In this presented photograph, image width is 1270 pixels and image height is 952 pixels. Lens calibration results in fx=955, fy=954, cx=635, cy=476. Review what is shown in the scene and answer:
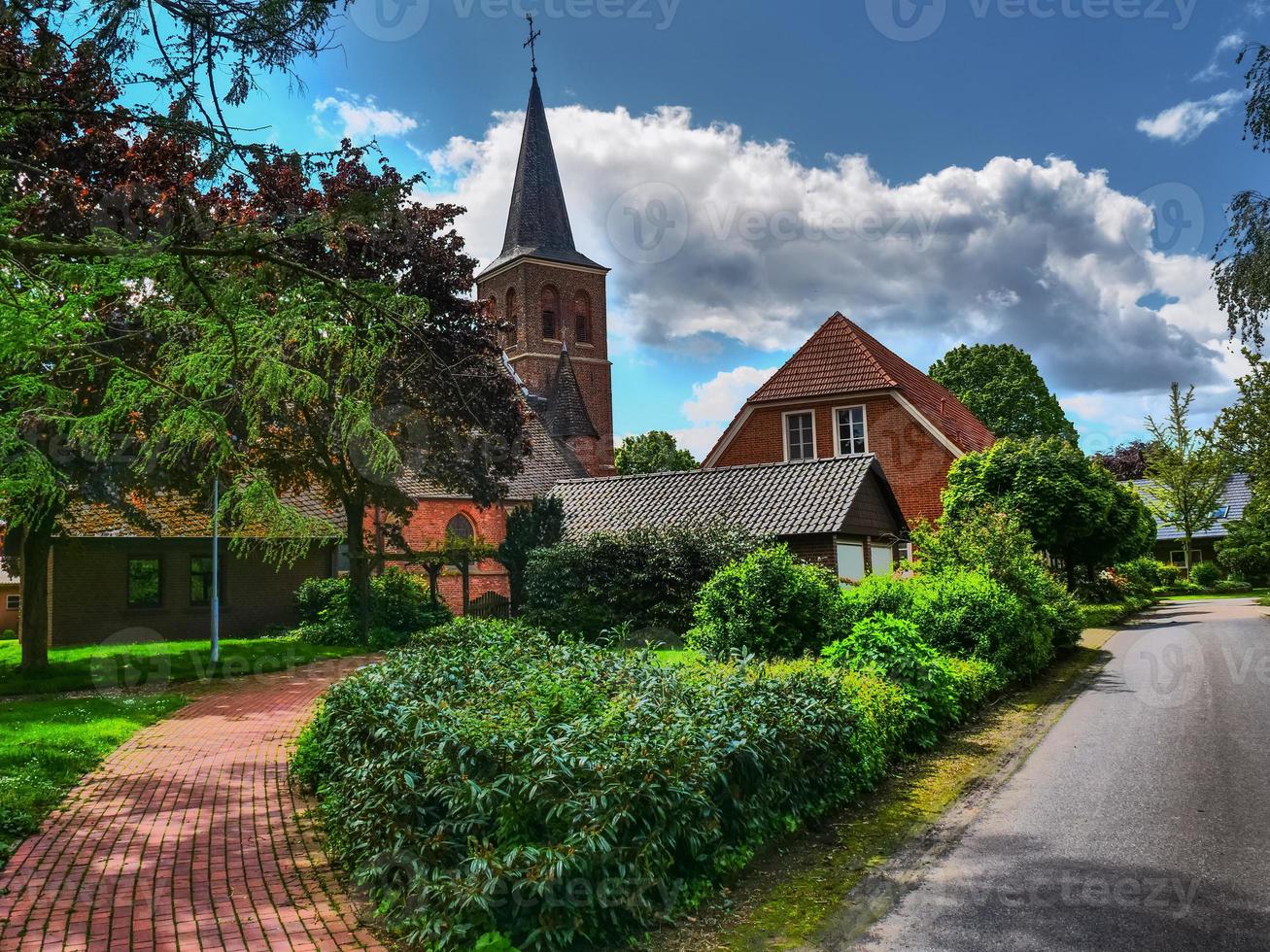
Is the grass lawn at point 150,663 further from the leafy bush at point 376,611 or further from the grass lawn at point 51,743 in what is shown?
the grass lawn at point 51,743

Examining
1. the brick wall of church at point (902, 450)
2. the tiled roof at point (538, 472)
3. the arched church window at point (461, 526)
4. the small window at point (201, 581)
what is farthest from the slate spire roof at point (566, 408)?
the small window at point (201, 581)

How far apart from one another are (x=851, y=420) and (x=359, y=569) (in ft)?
53.8

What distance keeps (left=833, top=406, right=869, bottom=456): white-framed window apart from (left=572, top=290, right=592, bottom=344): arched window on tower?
3091cm

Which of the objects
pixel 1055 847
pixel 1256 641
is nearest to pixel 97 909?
pixel 1055 847

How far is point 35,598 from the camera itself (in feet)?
56.0

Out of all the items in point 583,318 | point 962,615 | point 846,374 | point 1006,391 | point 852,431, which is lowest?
point 962,615

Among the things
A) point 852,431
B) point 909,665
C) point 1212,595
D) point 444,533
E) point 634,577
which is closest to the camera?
point 909,665

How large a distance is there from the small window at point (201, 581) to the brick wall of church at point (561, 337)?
29.4m

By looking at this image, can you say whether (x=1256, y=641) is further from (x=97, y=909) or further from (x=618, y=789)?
(x=97, y=909)

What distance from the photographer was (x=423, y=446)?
23766 mm

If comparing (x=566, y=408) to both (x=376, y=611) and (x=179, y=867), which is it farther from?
(x=179, y=867)

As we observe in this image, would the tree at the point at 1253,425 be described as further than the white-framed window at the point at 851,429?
No

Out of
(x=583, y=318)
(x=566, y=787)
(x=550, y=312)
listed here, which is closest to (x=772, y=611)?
(x=566, y=787)

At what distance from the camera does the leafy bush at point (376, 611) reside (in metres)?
22.5
